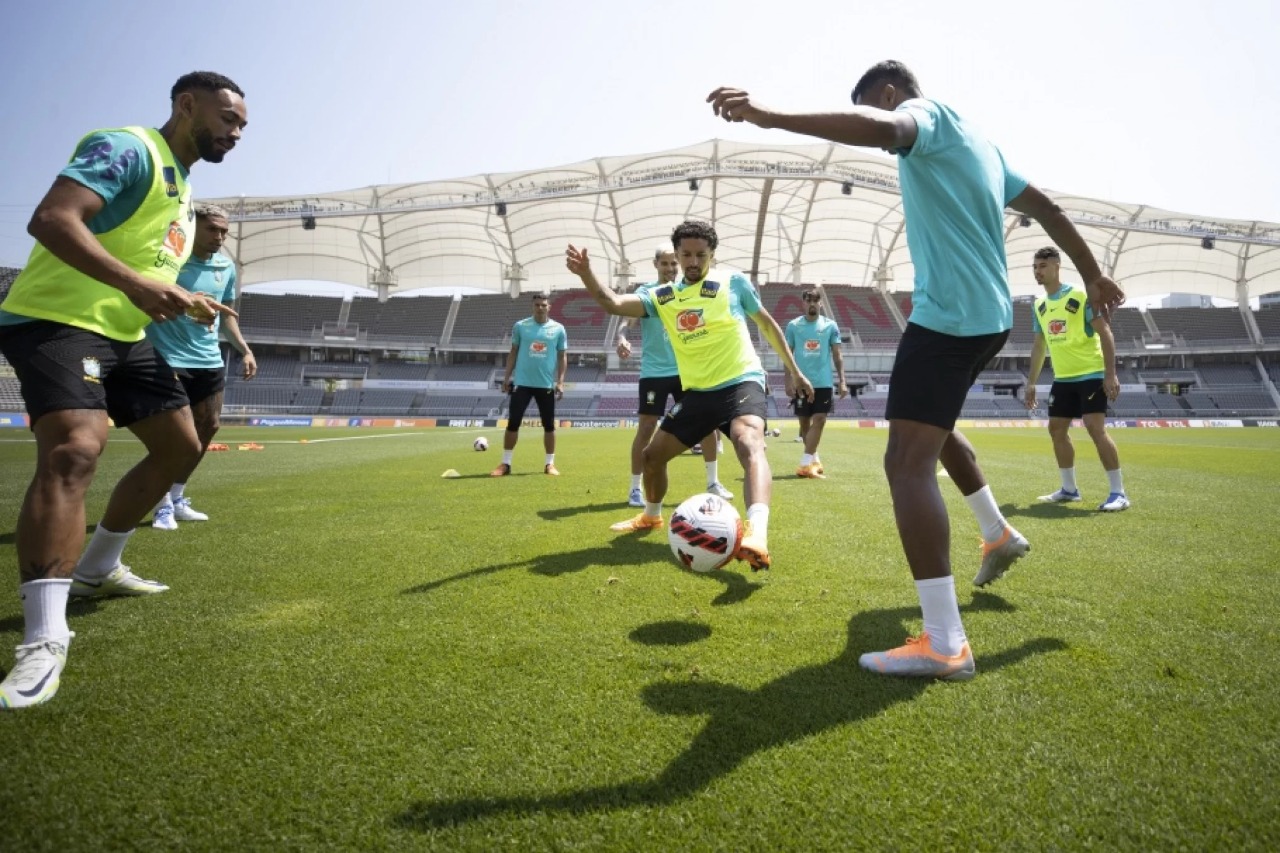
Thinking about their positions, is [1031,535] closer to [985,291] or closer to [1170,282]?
[985,291]

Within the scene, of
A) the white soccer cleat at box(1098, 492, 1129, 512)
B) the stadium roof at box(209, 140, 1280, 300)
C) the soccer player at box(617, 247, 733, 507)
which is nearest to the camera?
the white soccer cleat at box(1098, 492, 1129, 512)

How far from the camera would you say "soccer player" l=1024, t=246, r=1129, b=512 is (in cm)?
644

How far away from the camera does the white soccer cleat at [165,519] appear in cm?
502

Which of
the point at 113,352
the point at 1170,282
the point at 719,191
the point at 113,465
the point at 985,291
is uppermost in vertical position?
the point at 719,191

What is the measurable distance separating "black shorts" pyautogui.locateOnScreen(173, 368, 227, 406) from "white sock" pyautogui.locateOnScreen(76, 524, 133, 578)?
220 cm

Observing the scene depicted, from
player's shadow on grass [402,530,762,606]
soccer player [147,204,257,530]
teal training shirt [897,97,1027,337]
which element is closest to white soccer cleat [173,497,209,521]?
soccer player [147,204,257,530]

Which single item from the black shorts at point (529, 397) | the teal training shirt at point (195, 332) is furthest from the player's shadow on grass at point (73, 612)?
the black shorts at point (529, 397)

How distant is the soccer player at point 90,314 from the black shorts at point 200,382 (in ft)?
7.83

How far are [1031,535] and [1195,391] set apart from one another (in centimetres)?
6434

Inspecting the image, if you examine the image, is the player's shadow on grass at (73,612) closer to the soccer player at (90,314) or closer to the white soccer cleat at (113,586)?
the white soccer cleat at (113,586)

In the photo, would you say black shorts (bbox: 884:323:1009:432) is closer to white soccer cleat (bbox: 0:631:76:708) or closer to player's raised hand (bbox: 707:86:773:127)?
player's raised hand (bbox: 707:86:773:127)

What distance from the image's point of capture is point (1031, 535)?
466 centimetres

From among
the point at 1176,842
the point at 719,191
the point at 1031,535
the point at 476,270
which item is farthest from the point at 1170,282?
the point at 1176,842

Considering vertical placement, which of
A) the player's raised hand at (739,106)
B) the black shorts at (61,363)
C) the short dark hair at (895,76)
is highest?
the short dark hair at (895,76)
